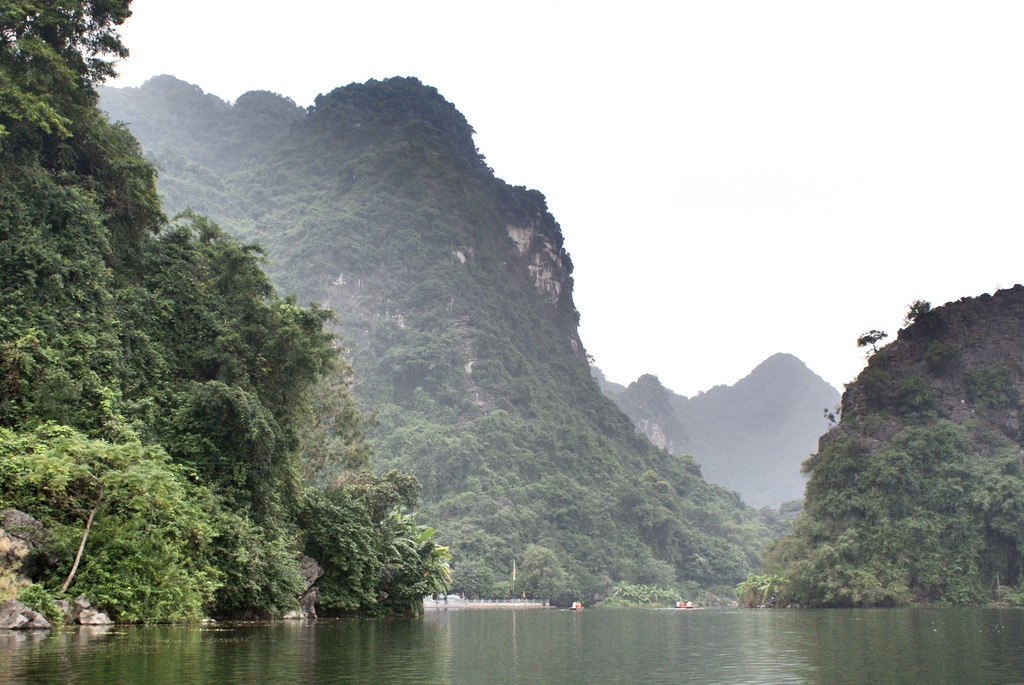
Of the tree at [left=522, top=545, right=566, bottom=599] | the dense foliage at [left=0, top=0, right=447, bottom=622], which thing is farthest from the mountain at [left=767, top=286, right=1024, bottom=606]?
the dense foliage at [left=0, top=0, right=447, bottom=622]

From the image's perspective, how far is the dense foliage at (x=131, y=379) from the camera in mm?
16531

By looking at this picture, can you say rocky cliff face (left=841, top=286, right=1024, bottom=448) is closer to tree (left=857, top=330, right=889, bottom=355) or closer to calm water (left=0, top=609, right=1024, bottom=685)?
tree (left=857, top=330, right=889, bottom=355)

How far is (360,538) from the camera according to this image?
2828 centimetres

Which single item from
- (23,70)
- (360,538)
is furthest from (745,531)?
(23,70)

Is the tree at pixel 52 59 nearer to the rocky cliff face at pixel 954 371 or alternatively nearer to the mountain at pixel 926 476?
the mountain at pixel 926 476

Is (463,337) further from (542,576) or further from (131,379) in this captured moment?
(131,379)

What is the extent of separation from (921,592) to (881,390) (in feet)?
47.3

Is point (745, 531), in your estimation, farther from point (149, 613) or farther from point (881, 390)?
point (149, 613)

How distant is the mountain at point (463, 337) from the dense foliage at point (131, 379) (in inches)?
2083

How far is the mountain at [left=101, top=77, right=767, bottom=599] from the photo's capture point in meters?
94.2

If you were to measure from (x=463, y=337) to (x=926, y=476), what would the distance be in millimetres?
79400

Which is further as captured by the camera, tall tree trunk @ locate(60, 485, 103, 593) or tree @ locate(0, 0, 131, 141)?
tree @ locate(0, 0, 131, 141)

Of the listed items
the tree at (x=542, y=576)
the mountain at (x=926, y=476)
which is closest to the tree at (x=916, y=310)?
the mountain at (x=926, y=476)

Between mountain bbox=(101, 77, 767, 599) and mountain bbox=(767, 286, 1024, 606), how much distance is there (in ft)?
104
